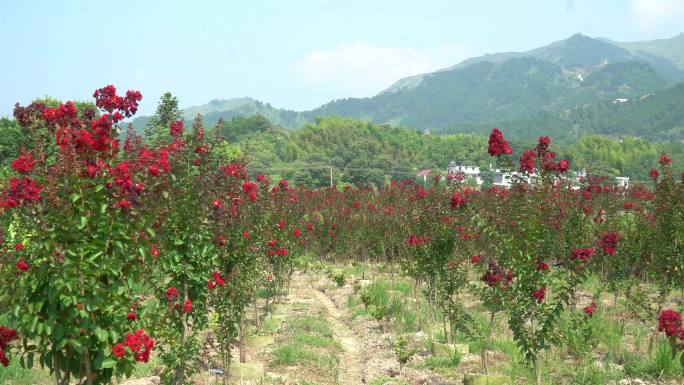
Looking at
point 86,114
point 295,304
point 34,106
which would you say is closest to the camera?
point 86,114

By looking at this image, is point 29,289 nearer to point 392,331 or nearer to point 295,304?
point 392,331

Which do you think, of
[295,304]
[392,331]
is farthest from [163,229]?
[295,304]

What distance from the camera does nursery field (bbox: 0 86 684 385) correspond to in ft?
14.8

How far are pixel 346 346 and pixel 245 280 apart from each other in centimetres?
334

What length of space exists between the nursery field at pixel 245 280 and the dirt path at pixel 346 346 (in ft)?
0.16

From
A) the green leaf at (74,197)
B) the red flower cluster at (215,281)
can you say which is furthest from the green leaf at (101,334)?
the red flower cluster at (215,281)

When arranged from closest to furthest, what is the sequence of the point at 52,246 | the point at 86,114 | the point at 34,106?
the point at 52,246, the point at 86,114, the point at 34,106

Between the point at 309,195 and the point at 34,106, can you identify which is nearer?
the point at 34,106

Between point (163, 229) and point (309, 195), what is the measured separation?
22089 mm

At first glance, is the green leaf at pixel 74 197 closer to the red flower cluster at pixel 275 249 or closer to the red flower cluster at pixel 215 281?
the red flower cluster at pixel 215 281

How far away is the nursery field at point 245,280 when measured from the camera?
451 centimetres

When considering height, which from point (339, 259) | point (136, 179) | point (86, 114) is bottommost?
point (339, 259)

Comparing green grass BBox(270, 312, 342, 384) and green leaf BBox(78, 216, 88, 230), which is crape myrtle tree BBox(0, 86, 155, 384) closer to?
green leaf BBox(78, 216, 88, 230)

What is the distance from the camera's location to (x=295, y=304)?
14875 mm
